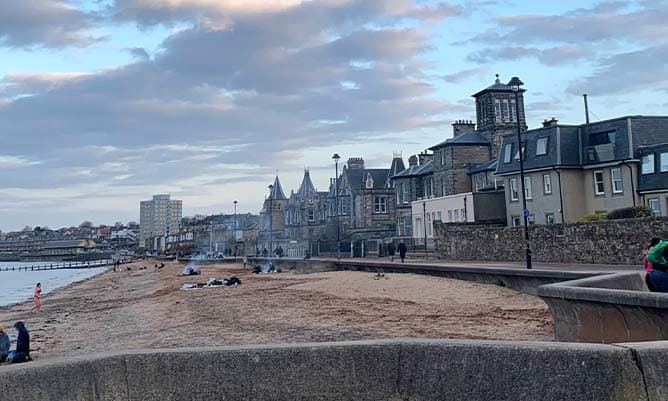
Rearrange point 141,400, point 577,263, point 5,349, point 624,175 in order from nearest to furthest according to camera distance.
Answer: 1. point 141,400
2. point 5,349
3. point 577,263
4. point 624,175

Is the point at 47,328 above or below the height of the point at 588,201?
below

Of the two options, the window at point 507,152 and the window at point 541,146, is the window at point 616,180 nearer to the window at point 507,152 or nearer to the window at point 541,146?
the window at point 541,146

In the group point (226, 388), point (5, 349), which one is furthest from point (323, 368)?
point (5, 349)

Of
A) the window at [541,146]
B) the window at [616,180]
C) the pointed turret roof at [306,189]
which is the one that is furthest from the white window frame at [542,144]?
the pointed turret roof at [306,189]

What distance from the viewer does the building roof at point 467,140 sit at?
60.7 metres

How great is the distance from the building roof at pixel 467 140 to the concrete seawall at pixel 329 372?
58293 millimetres

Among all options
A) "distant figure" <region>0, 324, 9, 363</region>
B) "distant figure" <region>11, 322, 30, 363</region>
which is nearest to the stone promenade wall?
"distant figure" <region>11, 322, 30, 363</region>

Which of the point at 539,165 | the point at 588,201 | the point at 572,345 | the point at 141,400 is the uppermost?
the point at 539,165

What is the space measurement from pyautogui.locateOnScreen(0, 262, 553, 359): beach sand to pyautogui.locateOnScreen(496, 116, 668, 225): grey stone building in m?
18.4

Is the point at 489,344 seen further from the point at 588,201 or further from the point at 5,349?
the point at 588,201

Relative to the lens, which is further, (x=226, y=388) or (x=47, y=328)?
(x=47, y=328)

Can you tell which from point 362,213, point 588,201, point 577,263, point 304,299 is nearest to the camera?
point 304,299

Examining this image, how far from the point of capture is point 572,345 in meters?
3.73

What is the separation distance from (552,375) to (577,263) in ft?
94.0
